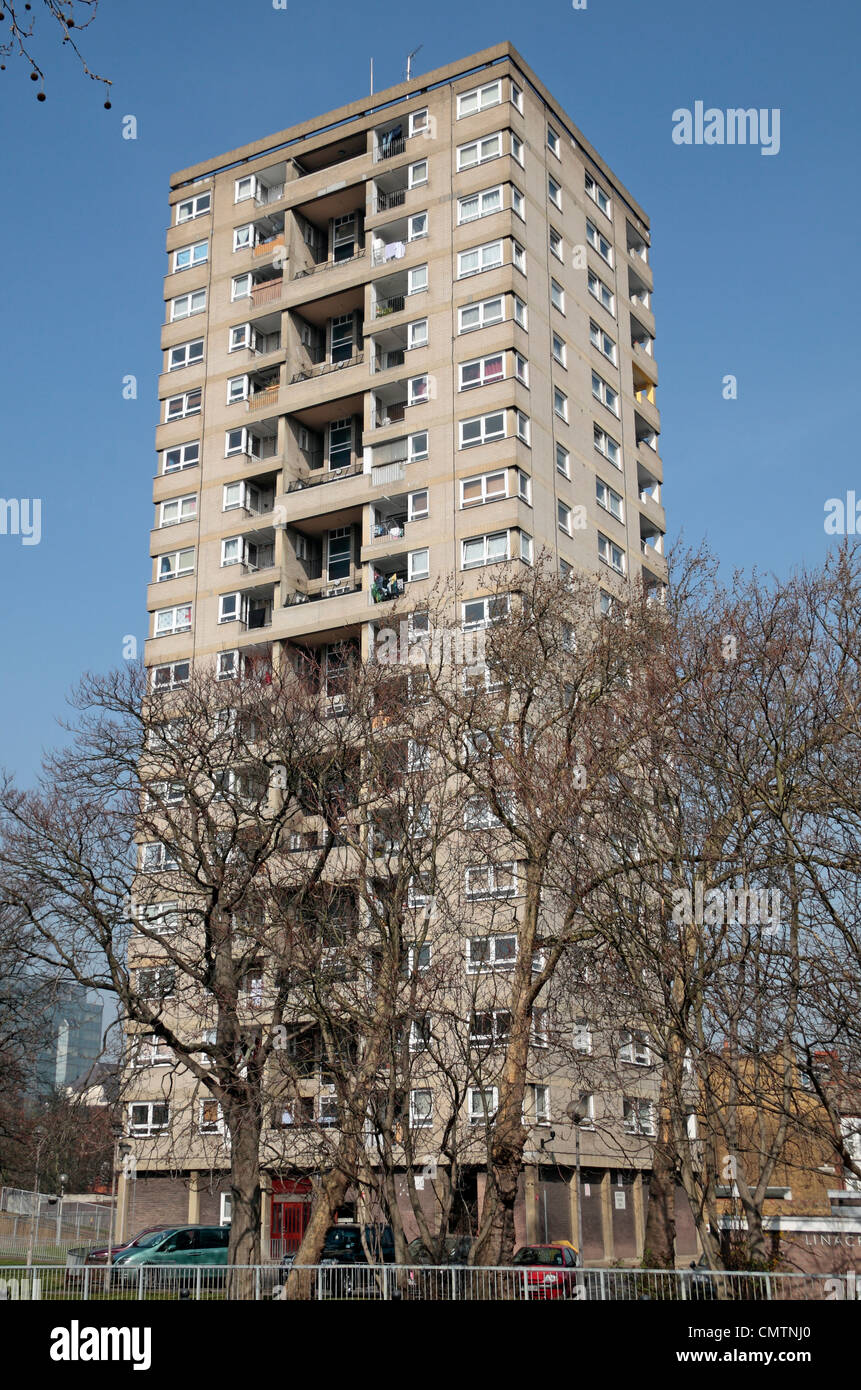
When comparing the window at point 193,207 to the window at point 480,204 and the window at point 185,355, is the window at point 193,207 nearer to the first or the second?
the window at point 185,355

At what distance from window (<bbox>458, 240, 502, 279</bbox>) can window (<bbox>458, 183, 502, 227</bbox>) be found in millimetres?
1487

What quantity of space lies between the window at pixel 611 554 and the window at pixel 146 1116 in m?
27.6

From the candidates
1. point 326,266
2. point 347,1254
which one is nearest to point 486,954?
point 347,1254

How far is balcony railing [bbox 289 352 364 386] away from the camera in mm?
58219

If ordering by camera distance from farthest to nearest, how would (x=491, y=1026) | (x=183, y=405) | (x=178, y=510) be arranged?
(x=183, y=405) < (x=178, y=510) < (x=491, y=1026)

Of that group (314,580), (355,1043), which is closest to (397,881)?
(355,1043)

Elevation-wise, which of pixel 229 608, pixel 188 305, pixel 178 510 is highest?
pixel 188 305

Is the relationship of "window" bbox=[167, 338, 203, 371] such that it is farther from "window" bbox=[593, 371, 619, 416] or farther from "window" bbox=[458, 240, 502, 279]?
"window" bbox=[593, 371, 619, 416]

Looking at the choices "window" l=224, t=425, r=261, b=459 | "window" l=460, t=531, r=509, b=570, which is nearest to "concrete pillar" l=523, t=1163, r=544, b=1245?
"window" l=460, t=531, r=509, b=570

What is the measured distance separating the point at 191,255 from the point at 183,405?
8058 millimetres

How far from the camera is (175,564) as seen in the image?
6075 cm

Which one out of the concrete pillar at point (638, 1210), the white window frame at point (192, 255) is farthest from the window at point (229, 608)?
the concrete pillar at point (638, 1210)

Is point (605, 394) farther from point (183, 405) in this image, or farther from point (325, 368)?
point (183, 405)
